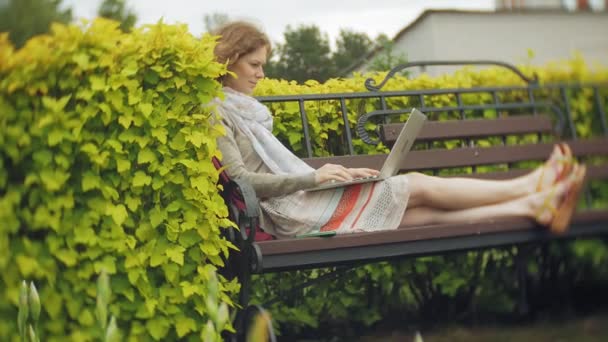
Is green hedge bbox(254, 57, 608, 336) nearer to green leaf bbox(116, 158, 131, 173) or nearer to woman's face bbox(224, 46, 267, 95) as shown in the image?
woman's face bbox(224, 46, 267, 95)

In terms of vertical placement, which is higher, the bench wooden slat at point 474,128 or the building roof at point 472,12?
the bench wooden slat at point 474,128

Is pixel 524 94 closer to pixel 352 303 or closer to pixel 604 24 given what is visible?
pixel 352 303

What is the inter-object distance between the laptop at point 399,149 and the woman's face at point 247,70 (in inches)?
22.4

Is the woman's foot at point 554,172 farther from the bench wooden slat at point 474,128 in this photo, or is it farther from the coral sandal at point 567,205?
the bench wooden slat at point 474,128

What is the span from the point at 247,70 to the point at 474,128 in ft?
5.74

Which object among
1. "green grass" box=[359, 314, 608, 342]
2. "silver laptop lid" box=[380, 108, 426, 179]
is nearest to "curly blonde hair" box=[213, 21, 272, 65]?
"silver laptop lid" box=[380, 108, 426, 179]

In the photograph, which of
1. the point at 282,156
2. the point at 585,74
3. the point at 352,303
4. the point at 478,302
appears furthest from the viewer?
the point at 585,74

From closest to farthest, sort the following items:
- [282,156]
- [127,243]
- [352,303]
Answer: [127,243]
[282,156]
[352,303]

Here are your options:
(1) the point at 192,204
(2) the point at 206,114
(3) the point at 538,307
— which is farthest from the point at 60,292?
(3) the point at 538,307

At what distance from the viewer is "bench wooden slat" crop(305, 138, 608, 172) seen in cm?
389

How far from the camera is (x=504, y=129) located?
4.54 m

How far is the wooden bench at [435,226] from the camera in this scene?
9.20ft

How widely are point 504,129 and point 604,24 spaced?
38.7ft

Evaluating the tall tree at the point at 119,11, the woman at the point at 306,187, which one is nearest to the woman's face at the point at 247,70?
the woman at the point at 306,187
